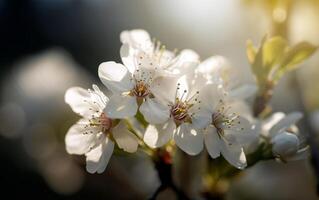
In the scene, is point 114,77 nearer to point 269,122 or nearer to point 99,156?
point 99,156

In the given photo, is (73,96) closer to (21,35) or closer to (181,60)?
(181,60)

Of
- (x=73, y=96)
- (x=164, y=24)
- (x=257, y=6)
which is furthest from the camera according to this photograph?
(x=164, y=24)

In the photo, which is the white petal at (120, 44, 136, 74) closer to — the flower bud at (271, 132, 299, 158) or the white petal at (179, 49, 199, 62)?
the white petal at (179, 49, 199, 62)

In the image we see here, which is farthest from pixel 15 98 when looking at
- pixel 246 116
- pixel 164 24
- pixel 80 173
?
pixel 164 24

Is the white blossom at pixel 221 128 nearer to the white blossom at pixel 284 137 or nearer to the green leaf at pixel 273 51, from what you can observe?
the white blossom at pixel 284 137

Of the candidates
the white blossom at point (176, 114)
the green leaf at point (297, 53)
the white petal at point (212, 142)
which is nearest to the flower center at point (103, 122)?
the white blossom at point (176, 114)
